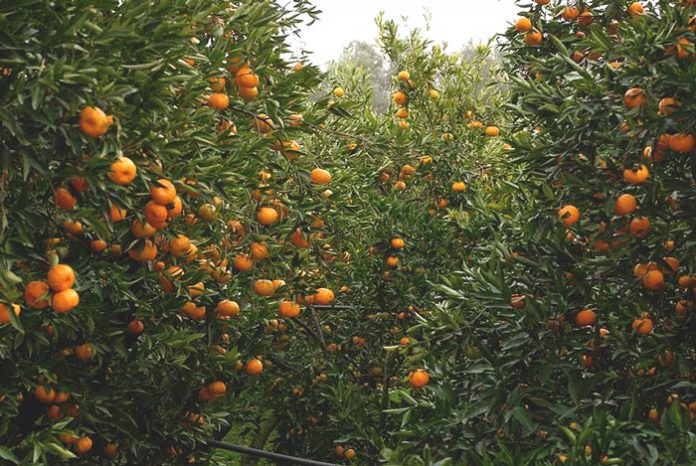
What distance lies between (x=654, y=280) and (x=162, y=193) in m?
1.62

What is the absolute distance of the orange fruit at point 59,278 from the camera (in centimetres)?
229

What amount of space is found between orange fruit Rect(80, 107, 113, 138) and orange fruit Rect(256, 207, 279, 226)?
89 centimetres

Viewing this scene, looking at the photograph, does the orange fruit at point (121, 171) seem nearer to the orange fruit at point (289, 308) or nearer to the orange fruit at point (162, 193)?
the orange fruit at point (162, 193)

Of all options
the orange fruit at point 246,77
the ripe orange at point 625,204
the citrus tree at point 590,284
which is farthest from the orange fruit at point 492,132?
the orange fruit at point 246,77

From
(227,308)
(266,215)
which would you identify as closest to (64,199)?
(266,215)

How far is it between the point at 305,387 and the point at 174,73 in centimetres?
354

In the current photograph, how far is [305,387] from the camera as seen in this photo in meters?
5.56

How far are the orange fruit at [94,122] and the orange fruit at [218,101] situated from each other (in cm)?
69

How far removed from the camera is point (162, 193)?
2.29 metres

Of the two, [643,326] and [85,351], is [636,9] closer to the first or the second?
[643,326]

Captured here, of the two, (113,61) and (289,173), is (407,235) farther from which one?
(113,61)

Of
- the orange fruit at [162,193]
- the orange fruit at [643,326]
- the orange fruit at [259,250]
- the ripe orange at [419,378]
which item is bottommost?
the ripe orange at [419,378]

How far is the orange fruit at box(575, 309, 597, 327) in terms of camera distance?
2.84 m

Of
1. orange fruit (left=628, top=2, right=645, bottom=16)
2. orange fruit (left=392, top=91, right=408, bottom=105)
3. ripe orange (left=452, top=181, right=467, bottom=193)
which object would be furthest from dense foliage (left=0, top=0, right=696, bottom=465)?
orange fruit (left=392, top=91, right=408, bottom=105)
